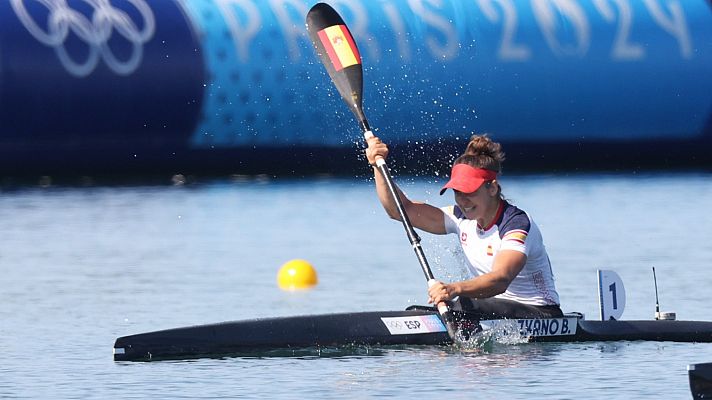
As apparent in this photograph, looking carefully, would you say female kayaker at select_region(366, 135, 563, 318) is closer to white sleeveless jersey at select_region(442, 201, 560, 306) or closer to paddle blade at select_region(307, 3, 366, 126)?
white sleeveless jersey at select_region(442, 201, 560, 306)

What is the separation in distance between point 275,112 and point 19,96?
143 inches

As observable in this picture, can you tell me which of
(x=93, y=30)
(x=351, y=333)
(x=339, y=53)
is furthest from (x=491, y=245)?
(x=93, y=30)

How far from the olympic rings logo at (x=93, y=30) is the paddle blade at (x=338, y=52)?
1155 centimetres

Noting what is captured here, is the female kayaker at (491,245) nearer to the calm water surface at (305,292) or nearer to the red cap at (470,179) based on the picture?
the red cap at (470,179)

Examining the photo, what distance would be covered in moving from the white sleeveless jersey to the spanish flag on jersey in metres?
2.22

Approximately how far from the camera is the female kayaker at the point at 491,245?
34.9 feet

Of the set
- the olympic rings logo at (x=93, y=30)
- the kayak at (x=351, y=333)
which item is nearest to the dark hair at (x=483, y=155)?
the kayak at (x=351, y=333)

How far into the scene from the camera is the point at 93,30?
80.3 ft

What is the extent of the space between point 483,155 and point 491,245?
56 cm

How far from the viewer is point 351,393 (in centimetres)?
931

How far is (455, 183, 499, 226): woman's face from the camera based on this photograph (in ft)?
35.1

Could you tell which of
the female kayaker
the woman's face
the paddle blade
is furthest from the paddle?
the woman's face

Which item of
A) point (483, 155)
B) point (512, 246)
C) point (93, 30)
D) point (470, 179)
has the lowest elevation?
point (512, 246)

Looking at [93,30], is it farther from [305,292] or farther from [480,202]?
[480,202]
